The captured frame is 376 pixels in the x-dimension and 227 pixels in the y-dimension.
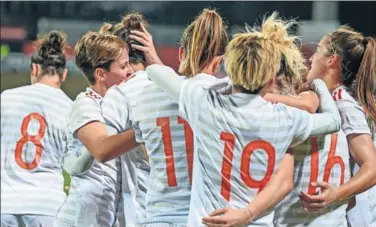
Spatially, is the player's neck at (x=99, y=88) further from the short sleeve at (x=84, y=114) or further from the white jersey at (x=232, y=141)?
the white jersey at (x=232, y=141)

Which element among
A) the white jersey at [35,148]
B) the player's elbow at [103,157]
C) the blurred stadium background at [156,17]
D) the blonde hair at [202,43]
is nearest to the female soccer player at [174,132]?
the blonde hair at [202,43]

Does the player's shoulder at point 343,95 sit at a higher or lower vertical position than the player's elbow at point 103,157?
higher

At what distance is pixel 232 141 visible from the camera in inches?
88.9

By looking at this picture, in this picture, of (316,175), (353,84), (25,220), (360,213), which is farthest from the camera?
(25,220)

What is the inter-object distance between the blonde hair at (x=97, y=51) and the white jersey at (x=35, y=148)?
1.13 feet

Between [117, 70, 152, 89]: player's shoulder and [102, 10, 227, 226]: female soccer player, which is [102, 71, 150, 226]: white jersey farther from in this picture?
[102, 10, 227, 226]: female soccer player

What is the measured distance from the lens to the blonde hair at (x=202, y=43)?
242 cm

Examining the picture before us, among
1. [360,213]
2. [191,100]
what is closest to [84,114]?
[191,100]

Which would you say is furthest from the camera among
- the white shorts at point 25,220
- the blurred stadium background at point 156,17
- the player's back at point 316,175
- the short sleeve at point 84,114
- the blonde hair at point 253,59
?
the blurred stadium background at point 156,17

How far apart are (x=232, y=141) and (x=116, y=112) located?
17.2 inches

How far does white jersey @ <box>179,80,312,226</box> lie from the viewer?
225 centimetres

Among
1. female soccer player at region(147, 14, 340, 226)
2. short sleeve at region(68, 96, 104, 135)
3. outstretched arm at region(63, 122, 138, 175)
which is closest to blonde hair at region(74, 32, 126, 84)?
short sleeve at region(68, 96, 104, 135)

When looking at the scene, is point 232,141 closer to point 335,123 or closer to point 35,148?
point 335,123

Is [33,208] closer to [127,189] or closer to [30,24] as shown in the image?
[127,189]
